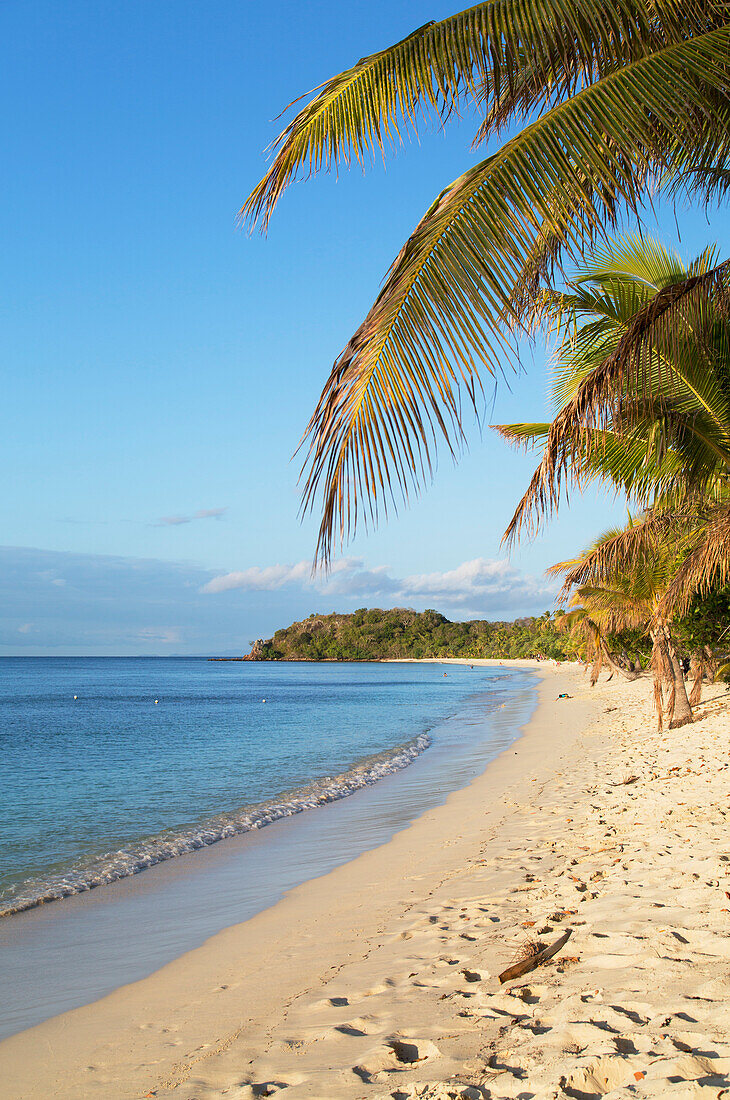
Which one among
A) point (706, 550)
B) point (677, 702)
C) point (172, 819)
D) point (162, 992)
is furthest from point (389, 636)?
point (162, 992)

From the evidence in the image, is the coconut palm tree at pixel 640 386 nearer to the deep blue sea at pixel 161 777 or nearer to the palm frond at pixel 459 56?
the palm frond at pixel 459 56

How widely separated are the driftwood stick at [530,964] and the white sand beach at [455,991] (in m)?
0.07

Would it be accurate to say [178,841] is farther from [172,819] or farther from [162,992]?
[162,992]

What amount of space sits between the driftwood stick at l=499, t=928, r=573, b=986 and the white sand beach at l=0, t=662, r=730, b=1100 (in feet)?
0.22

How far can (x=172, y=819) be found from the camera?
11555 millimetres

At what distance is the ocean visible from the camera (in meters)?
6.07

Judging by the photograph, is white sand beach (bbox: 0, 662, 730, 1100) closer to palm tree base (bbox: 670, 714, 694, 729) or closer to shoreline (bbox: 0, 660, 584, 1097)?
shoreline (bbox: 0, 660, 584, 1097)

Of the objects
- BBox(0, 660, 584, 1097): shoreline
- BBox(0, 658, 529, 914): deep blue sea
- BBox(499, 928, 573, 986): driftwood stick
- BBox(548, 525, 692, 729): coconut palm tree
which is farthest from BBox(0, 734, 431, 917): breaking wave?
BBox(548, 525, 692, 729): coconut palm tree

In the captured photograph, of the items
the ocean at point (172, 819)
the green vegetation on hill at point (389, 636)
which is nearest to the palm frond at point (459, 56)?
the ocean at point (172, 819)

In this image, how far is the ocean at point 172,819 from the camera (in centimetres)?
607

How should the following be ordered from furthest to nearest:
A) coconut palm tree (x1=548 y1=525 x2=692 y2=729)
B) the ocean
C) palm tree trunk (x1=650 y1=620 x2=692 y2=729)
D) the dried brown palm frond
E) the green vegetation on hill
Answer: the green vegetation on hill → palm tree trunk (x1=650 y1=620 x2=692 y2=729) → coconut palm tree (x1=548 y1=525 x2=692 y2=729) → the dried brown palm frond → the ocean

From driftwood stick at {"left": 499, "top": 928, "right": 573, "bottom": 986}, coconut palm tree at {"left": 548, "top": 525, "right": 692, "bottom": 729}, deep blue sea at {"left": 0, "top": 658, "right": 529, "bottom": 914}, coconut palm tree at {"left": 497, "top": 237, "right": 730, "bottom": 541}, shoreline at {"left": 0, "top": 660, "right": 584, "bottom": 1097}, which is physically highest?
coconut palm tree at {"left": 497, "top": 237, "right": 730, "bottom": 541}

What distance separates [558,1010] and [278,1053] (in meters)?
1.38

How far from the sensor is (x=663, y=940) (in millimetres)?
3908
